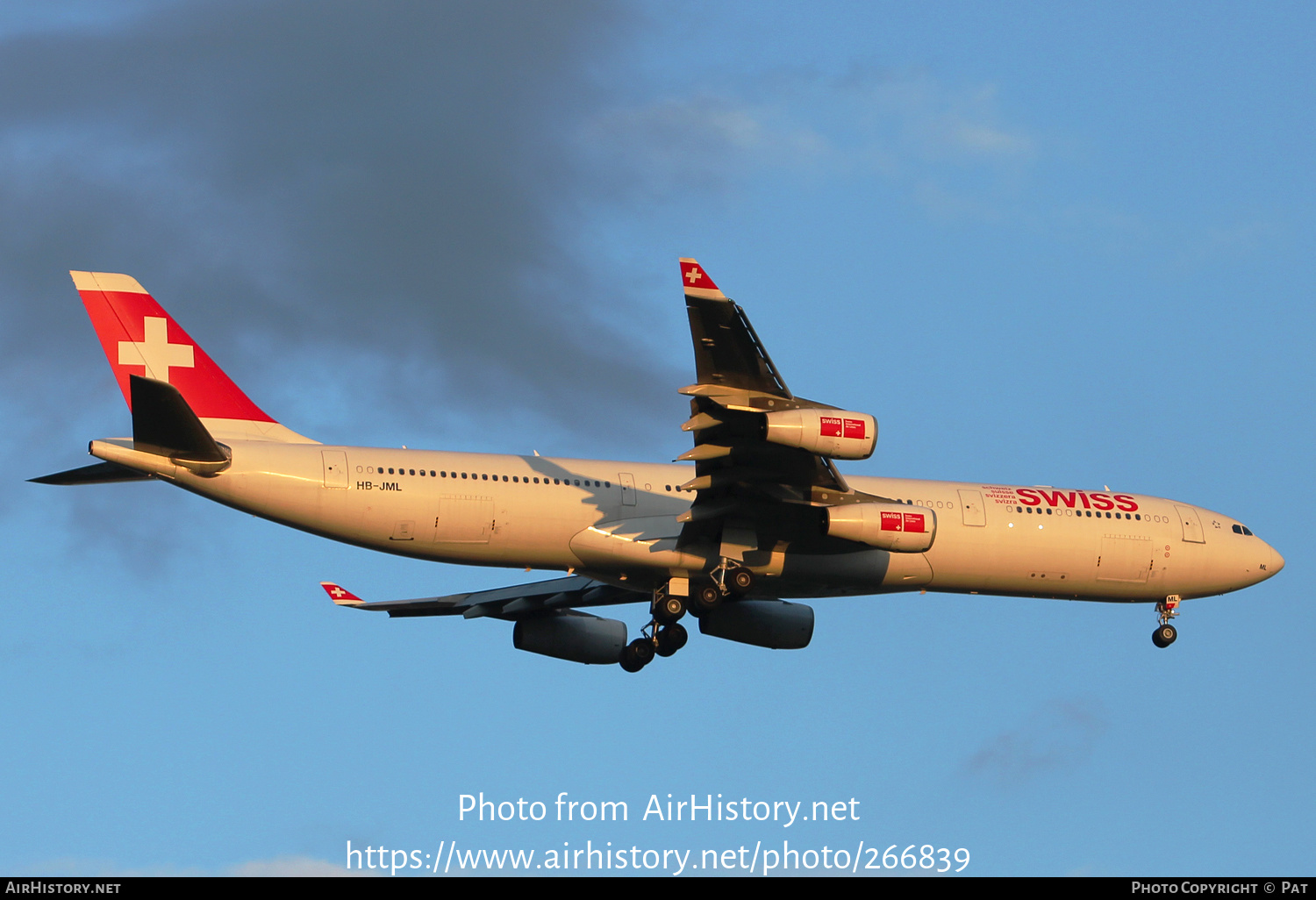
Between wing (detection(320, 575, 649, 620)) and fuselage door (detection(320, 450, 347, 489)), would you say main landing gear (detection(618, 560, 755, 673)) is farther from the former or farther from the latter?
fuselage door (detection(320, 450, 347, 489))

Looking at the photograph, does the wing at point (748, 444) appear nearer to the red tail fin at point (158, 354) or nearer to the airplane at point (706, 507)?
the airplane at point (706, 507)

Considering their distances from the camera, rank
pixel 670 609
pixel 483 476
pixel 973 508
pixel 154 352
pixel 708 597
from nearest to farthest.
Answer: pixel 483 476 < pixel 154 352 < pixel 708 597 < pixel 670 609 < pixel 973 508

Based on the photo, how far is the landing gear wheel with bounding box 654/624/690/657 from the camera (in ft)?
117

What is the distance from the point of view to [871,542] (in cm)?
3272

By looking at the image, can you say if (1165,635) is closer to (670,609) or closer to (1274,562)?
(1274,562)

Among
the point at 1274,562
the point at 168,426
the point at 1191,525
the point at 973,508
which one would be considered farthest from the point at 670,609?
the point at 1274,562

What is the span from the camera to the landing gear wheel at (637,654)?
37.0 m

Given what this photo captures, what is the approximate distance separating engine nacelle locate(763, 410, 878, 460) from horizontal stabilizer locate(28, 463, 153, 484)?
40.6 ft

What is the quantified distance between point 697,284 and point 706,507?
267 inches

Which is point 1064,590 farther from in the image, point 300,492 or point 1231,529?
point 300,492

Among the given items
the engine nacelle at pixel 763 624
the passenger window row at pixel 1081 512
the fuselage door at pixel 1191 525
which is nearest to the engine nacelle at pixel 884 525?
the passenger window row at pixel 1081 512

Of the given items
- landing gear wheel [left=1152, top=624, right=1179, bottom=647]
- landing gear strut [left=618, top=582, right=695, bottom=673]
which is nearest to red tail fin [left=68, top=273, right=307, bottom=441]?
landing gear strut [left=618, top=582, right=695, bottom=673]

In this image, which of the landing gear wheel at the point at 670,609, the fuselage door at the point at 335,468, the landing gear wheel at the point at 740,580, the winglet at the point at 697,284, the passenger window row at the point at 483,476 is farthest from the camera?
the landing gear wheel at the point at 670,609

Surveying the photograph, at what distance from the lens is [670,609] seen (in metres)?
34.5
